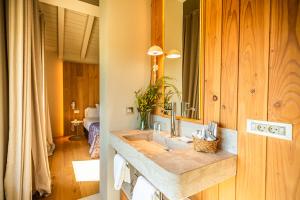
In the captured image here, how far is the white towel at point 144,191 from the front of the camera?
1294 millimetres

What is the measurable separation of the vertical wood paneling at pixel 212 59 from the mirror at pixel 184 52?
10cm

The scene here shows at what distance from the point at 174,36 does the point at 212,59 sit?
69 centimetres

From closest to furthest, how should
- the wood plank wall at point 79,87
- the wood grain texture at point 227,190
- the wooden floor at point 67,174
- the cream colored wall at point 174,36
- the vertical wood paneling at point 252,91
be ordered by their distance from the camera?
the vertical wood paneling at point 252,91 < the wood grain texture at point 227,190 < the cream colored wall at point 174,36 < the wooden floor at point 67,174 < the wood plank wall at point 79,87

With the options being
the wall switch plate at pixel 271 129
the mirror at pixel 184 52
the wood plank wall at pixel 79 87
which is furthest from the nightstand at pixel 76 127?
the wall switch plate at pixel 271 129

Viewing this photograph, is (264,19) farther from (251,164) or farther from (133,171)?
(133,171)

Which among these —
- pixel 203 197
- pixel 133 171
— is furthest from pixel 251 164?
pixel 133 171

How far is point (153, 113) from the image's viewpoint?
7.24ft

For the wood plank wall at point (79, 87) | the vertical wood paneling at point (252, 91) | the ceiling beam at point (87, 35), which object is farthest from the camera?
the wood plank wall at point (79, 87)

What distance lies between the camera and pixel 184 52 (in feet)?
5.70

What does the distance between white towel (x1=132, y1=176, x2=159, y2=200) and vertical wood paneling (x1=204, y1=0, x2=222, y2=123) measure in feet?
2.24

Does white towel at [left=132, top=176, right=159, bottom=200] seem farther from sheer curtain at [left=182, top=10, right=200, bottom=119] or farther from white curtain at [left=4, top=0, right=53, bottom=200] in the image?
white curtain at [left=4, top=0, right=53, bottom=200]

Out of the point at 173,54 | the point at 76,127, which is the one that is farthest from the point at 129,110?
the point at 76,127

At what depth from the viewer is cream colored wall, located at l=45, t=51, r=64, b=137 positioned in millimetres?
5320

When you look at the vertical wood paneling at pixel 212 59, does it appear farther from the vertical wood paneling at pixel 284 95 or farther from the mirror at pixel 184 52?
the vertical wood paneling at pixel 284 95
